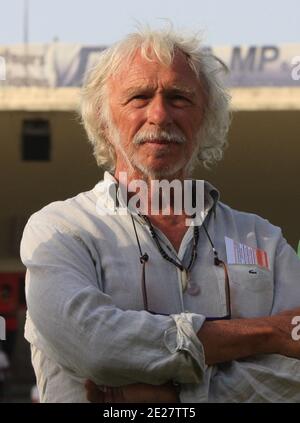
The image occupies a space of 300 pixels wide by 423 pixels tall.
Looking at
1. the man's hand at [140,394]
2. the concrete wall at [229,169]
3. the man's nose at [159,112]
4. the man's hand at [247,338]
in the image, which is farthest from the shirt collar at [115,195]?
the concrete wall at [229,169]

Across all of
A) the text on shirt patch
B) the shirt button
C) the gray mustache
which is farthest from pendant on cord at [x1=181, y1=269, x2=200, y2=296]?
the gray mustache

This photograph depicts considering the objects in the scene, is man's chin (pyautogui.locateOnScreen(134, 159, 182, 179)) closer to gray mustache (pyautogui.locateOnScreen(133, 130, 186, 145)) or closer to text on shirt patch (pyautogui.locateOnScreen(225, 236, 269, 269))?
gray mustache (pyautogui.locateOnScreen(133, 130, 186, 145))

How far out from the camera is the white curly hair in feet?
11.5

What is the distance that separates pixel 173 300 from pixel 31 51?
48.3ft

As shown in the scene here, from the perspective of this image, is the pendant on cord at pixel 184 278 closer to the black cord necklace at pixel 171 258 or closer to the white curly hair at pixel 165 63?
the black cord necklace at pixel 171 258

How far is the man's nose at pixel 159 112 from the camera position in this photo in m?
3.35

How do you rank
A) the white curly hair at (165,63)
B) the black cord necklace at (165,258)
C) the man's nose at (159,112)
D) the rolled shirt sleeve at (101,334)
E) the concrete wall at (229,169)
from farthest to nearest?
1. the concrete wall at (229,169)
2. the white curly hair at (165,63)
3. the man's nose at (159,112)
4. the black cord necklace at (165,258)
5. the rolled shirt sleeve at (101,334)

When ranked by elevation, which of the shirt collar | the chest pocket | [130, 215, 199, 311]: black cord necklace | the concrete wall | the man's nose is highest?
the man's nose

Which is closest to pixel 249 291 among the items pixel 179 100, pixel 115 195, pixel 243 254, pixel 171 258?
pixel 243 254

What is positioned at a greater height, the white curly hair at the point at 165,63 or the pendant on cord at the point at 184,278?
the white curly hair at the point at 165,63

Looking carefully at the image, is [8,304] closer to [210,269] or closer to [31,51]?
[31,51]

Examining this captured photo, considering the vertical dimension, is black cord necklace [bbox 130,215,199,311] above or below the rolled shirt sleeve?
above

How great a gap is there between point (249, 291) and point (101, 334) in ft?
1.57

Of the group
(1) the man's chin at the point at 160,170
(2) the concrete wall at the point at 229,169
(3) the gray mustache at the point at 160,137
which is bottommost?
(2) the concrete wall at the point at 229,169
